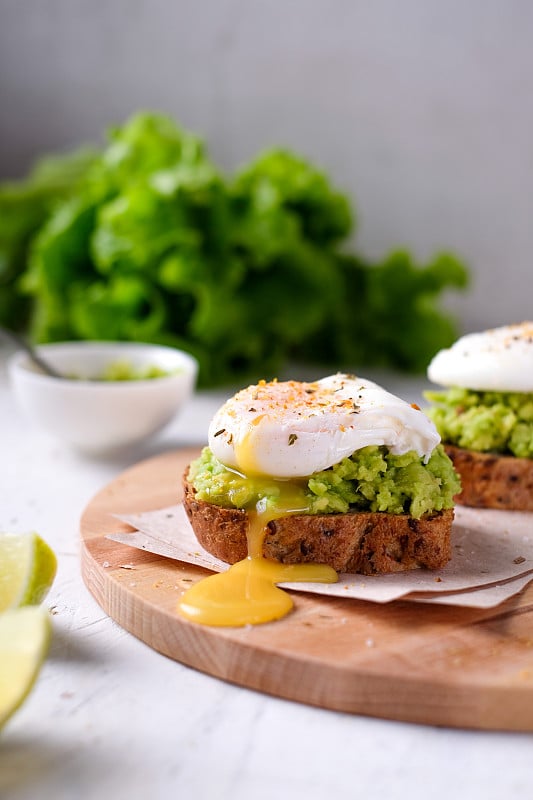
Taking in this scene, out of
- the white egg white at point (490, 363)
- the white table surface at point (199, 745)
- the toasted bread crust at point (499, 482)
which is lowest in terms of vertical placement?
the white table surface at point (199, 745)

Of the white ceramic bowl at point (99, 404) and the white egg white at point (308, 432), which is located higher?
the white egg white at point (308, 432)

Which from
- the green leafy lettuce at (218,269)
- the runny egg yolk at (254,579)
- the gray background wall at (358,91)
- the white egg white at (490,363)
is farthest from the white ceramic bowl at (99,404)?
the gray background wall at (358,91)

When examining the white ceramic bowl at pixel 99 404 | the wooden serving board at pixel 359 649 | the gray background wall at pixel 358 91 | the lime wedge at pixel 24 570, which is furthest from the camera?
the gray background wall at pixel 358 91

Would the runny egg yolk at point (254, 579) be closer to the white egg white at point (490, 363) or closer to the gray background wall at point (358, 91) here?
the white egg white at point (490, 363)

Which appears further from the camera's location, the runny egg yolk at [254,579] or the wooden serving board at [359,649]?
the runny egg yolk at [254,579]

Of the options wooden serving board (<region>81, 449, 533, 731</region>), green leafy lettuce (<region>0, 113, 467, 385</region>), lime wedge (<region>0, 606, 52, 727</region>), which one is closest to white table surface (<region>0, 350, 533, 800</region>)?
wooden serving board (<region>81, 449, 533, 731</region>)

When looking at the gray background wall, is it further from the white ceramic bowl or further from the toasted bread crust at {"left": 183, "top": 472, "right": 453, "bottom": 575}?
the toasted bread crust at {"left": 183, "top": 472, "right": 453, "bottom": 575}

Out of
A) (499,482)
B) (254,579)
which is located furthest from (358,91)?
(254,579)
